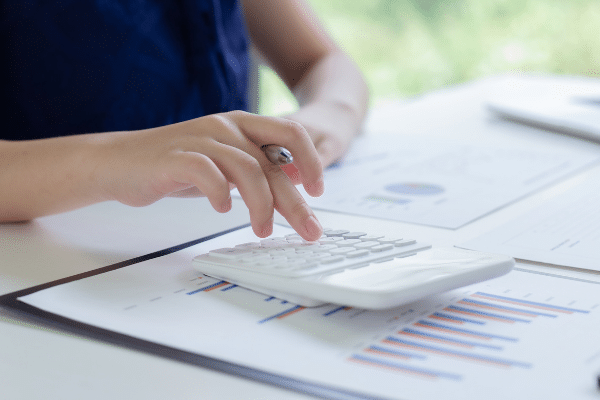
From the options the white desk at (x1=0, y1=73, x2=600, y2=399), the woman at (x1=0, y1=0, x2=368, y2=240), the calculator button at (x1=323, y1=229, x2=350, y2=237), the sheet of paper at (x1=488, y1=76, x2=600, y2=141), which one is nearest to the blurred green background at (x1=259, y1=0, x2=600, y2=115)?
the sheet of paper at (x1=488, y1=76, x2=600, y2=141)

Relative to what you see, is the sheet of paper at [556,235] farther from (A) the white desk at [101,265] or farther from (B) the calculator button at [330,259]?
(B) the calculator button at [330,259]

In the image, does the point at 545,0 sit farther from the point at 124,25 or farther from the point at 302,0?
the point at 124,25

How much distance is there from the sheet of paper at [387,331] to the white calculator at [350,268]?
0.01 meters

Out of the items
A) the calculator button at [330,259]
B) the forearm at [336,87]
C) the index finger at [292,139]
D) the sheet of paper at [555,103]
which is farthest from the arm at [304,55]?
the calculator button at [330,259]

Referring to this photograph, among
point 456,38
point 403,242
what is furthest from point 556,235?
point 456,38

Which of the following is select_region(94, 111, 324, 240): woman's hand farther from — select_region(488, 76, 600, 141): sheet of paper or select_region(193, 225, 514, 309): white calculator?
select_region(488, 76, 600, 141): sheet of paper

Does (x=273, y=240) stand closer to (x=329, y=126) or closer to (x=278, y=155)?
(x=278, y=155)

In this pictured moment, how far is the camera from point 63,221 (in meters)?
0.59

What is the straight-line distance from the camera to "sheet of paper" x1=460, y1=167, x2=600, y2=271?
49 cm

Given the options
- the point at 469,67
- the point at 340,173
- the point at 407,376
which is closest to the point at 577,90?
the point at 340,173

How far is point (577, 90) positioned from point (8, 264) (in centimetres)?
114

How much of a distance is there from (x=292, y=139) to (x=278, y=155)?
0.6 inches

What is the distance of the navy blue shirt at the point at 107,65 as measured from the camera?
77 centimetres

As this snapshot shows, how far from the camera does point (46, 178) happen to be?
1.80ft
